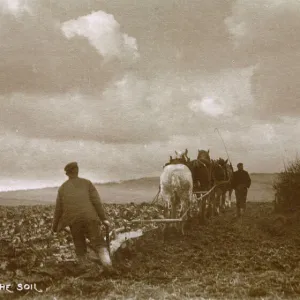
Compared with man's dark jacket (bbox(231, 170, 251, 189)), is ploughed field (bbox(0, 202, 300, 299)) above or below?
below

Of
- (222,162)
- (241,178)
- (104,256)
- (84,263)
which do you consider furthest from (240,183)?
(84,263)

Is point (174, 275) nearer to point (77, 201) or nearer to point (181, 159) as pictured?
point (77, 201)

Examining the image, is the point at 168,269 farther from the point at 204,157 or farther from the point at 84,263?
the point at 204,157

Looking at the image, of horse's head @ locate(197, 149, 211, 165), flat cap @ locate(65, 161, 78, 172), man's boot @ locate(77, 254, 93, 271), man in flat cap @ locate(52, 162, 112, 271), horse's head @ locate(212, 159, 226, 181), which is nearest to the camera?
man's boot @ locate(77, 254, 93, 271)

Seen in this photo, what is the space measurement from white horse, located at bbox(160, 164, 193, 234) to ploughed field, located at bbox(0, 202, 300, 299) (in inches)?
38.5

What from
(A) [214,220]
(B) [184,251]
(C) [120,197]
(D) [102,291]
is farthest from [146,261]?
(C) [120,197]

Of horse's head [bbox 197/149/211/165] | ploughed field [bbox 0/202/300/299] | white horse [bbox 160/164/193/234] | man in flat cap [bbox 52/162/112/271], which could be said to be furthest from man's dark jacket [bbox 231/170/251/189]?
man in flat cap [bbox 52/162/112/271]

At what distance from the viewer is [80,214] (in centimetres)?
773

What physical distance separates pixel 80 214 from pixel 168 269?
171cm

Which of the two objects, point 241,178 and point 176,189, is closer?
point 176,189

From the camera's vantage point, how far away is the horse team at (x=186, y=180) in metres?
12.9

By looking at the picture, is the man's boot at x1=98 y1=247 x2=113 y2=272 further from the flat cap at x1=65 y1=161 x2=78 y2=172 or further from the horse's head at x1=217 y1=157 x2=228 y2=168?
the horse's head at x1=217 y1=157 x2=228 y2=168

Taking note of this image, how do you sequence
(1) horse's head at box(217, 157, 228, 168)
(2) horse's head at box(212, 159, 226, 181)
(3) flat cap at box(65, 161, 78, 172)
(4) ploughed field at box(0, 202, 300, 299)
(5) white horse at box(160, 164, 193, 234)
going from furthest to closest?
(1) horse's head at box(217, 157, 228, 168), (2) horse's head at box(212, 159, 226, 181), (5) white horse at box(160, 164, 193, 234), (3) flat cap at box(65, 161, 78, 172), (4) ploughed field at box(0, 202, 300, 299)

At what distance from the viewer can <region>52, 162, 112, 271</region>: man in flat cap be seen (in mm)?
7746
